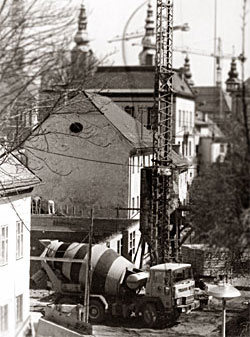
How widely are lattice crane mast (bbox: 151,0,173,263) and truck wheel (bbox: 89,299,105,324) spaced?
3.34 m

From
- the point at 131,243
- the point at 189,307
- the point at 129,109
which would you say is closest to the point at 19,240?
the point at 189,307

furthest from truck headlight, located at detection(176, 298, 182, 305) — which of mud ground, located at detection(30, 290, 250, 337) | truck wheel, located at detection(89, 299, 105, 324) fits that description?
truck wheel, located at detection(89, 299, 105, 324)

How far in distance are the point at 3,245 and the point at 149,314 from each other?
5351 mm

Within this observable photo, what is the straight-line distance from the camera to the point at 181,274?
21000mm

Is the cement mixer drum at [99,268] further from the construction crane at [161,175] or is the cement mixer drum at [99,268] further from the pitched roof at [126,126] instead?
the pitched roof at [126,126]

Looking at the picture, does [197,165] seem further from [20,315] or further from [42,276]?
[42,276]

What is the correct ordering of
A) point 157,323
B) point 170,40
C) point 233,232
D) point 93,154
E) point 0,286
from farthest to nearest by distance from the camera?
point 93,154 → point 170,40 → point 157,323 → point 0,286 → point 233,232

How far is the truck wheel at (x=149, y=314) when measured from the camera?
66.7ft

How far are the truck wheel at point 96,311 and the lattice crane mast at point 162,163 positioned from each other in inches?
132

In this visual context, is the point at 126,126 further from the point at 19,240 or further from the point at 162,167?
the point at 19,240

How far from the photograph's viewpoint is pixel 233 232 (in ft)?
19.8

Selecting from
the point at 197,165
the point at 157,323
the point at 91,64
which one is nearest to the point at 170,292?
the point at 157,323

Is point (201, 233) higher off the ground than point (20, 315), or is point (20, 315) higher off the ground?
point (201, 233)

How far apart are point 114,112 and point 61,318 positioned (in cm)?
1629
